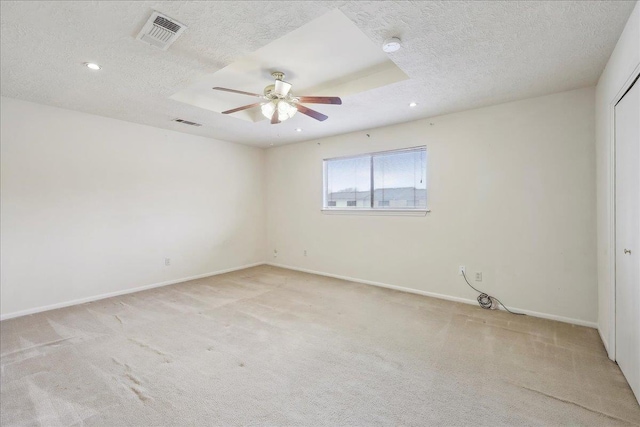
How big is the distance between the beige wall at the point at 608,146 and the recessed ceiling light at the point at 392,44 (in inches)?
53.5

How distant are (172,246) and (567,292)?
5.37 metres

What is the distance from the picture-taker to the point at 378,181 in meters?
4.56

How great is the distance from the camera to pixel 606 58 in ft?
7.62

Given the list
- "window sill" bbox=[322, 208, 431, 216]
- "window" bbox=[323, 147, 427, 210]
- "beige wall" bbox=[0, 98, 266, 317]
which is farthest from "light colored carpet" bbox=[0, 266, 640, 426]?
"window" bbox=[323, 147, 427, 210]

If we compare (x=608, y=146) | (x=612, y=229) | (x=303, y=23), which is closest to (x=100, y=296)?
(x=303, y=23)

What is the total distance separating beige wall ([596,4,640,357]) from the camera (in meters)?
1.82

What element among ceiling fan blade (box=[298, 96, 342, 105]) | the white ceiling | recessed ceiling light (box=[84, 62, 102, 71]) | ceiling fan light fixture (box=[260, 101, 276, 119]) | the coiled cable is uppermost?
the white ceiling

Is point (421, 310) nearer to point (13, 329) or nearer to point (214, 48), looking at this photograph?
point (214, 48)

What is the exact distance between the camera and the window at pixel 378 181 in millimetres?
4137

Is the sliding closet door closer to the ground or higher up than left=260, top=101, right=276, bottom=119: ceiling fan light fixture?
closer to the ground

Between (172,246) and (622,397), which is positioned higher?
(172,246)

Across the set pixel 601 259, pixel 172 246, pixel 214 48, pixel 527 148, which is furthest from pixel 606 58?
pixel 172 246

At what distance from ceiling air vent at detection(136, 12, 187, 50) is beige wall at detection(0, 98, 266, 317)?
2.53 meters

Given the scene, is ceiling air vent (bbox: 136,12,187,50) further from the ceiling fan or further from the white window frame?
the white window frame
